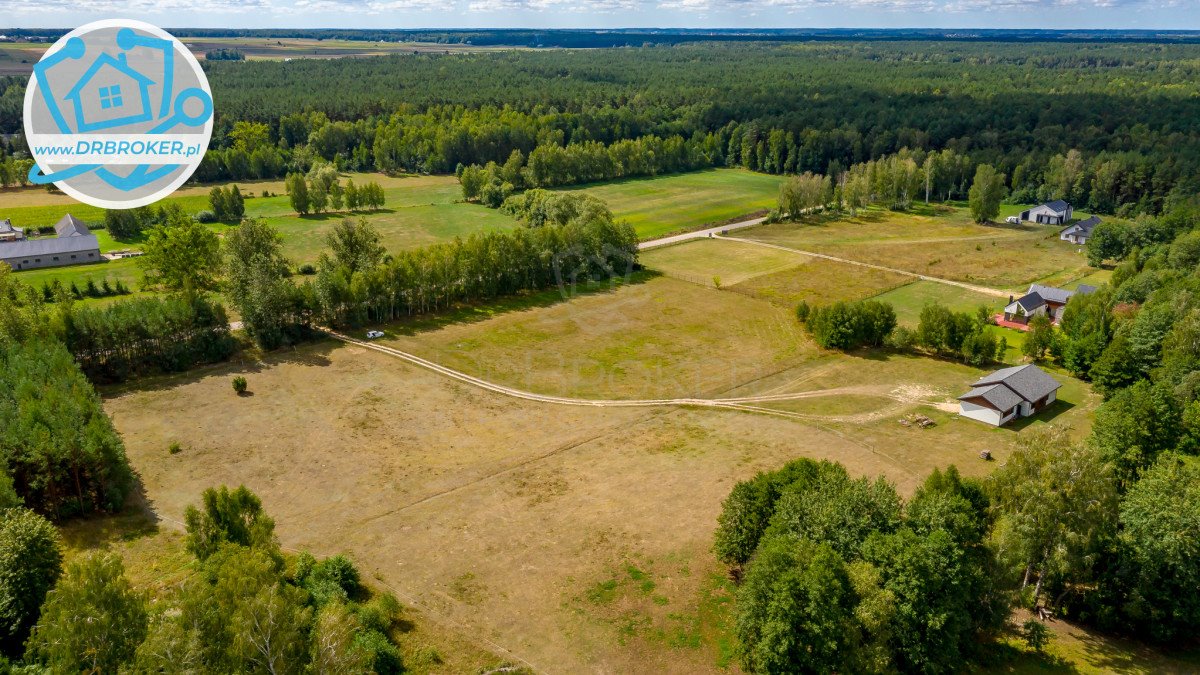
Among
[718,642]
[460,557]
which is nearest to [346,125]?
[460,557]

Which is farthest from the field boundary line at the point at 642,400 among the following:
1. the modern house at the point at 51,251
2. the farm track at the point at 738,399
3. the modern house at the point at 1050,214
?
the modern house at the point at 1050,214

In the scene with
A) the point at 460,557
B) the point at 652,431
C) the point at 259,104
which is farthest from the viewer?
the point at 259,104

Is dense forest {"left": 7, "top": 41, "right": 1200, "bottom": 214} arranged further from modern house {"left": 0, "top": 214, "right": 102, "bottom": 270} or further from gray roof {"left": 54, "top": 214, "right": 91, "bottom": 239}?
modern house {"left": 0, "top": 214, "right": 102, "bottom": 270}

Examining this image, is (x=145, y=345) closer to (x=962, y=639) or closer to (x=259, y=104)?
(x=962, y=639)

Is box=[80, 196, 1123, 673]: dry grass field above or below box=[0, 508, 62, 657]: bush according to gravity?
below

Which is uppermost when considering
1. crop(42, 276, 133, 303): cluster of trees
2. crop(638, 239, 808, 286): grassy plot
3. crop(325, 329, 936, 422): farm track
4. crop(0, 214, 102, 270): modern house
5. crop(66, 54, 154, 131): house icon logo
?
crop(66, 54, 154, 131): house icon logo

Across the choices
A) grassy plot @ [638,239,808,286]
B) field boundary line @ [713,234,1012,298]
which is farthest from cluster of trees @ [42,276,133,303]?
field boundary line @ [713,234,1012,298]
